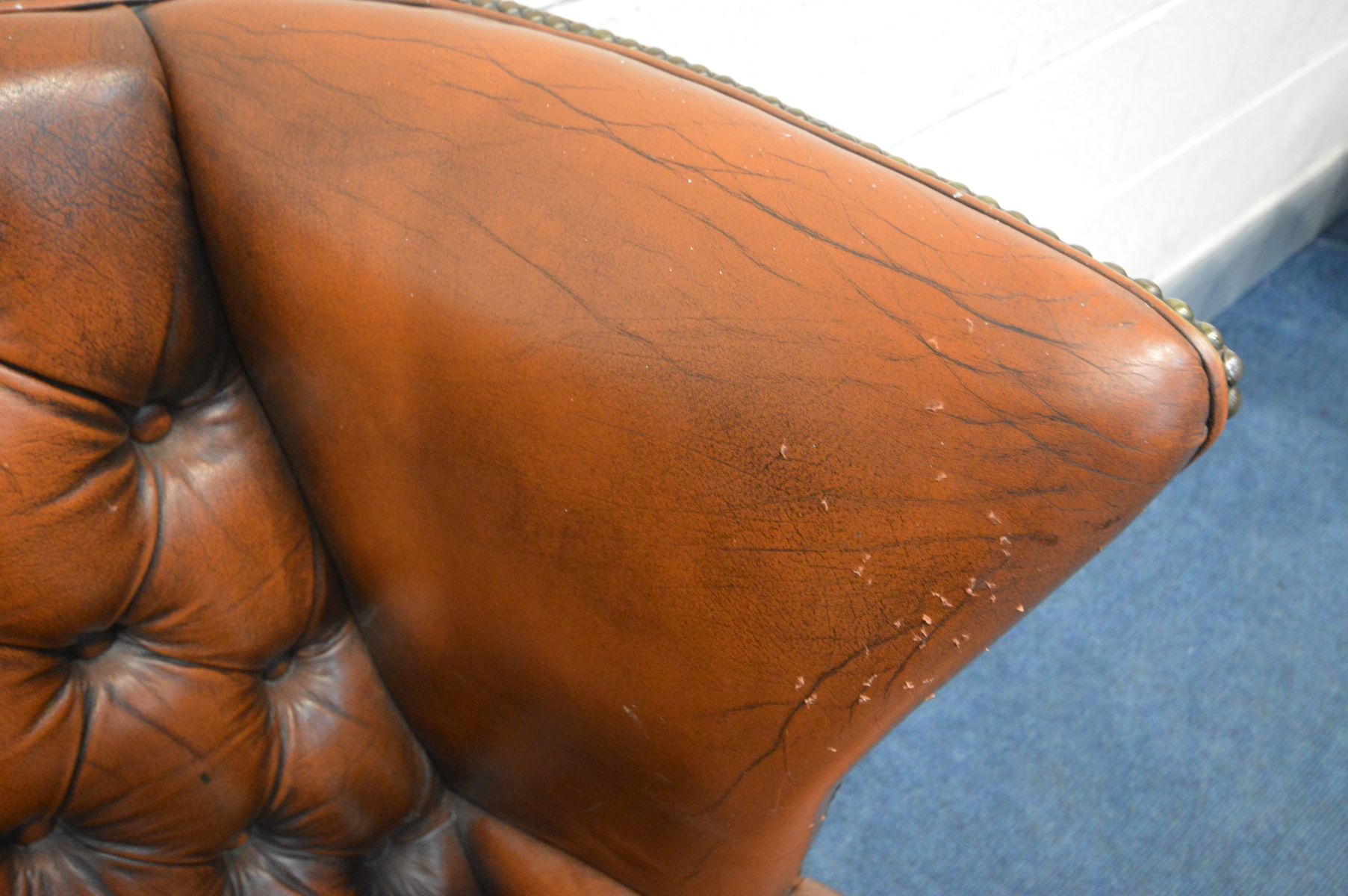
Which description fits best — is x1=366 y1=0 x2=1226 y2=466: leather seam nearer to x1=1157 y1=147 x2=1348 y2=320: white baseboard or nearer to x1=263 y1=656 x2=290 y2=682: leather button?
x1=263 y1=656 x2=290 y2=682: leather button

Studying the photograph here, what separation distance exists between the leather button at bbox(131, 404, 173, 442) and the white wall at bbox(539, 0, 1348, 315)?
44 cm

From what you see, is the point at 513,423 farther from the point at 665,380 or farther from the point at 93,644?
the point at 93,644

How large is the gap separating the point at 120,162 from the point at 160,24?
2.9 inches

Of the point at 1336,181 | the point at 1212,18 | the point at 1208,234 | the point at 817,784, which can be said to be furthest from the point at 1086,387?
the point at 1336,181

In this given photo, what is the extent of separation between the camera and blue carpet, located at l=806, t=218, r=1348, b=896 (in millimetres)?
1149

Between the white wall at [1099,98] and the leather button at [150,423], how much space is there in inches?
17.3

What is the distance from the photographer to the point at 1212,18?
4.79 feet

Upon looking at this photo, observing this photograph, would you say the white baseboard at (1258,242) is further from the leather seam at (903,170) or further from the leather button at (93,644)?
the leather button at (93,644)

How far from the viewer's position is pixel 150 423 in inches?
20.6

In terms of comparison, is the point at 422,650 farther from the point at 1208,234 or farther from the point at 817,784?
the point at 1208,234

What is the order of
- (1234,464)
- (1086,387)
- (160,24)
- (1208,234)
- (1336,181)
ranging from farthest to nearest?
(1336,181) → (1208,234) → (1234,464) → (160,24) → (1086,387)

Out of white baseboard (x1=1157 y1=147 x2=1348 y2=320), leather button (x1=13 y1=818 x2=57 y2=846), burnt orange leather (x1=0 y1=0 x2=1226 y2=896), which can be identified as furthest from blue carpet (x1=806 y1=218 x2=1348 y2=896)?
leather button (x1=13 y1=818 x2=57 y2=846)

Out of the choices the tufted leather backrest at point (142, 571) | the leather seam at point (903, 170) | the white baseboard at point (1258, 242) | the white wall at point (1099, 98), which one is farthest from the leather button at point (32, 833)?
the white baseboard at point (1258, 242)

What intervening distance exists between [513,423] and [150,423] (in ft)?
0.63
